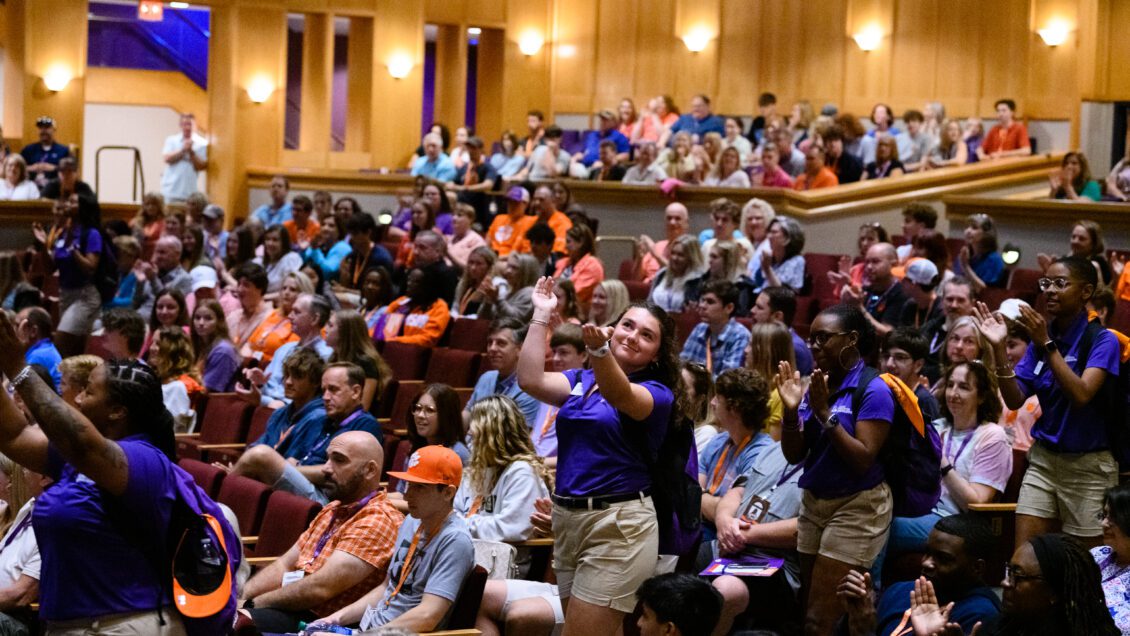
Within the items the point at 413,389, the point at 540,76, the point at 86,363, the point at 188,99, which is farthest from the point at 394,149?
the point at 86,363

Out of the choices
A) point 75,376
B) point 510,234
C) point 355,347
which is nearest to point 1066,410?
point 75,376

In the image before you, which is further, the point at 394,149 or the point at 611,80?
the point at 611,80

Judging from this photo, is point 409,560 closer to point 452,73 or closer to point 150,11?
point 150,11

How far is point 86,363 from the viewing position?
5.29m

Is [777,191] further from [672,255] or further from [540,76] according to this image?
[540,76]

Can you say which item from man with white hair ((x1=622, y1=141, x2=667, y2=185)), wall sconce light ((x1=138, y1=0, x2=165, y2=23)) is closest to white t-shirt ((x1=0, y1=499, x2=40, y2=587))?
man with white hair ((x1=622, y1=141, x2=667, y2=185))

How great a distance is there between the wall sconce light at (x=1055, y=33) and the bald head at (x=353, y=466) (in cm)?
1040

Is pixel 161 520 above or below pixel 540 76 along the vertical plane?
below

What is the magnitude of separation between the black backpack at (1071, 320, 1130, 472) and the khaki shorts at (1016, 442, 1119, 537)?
4cm

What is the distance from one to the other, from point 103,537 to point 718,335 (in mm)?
4162

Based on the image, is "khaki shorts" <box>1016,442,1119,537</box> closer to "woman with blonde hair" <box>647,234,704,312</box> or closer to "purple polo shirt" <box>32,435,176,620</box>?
"purple polo shirt" <box>32,435,176,620</box>

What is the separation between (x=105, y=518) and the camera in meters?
3.14

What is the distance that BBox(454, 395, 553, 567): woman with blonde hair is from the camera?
489 cm

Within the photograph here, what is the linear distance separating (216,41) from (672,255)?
7403mm
